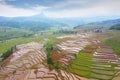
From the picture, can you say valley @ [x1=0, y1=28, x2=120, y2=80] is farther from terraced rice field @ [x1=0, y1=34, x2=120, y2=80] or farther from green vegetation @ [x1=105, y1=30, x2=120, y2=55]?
green vegetation @ [x1=105, y1=30, x2=120, y2=55]

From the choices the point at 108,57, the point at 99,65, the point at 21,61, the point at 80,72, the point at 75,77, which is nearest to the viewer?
the point at 75,77

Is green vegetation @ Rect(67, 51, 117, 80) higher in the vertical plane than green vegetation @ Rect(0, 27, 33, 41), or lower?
lower

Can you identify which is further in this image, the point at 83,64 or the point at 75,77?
the point at 83,64

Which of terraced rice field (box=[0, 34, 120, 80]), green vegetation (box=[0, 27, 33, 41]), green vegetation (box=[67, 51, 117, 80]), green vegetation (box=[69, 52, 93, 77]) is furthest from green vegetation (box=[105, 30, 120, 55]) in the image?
green vegetation (box=[0, 27, 33, 41])

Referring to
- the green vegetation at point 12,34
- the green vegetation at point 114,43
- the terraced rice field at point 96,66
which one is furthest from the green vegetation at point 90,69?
the green vegetation at point 12,34

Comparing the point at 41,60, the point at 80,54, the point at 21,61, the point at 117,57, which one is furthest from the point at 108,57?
the point at 21,61

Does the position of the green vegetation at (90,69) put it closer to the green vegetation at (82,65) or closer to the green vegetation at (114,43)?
the green vegetation at (82,65)

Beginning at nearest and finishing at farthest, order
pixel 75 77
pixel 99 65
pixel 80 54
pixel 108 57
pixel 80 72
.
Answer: pixel 75 77
pixel 80 72
pixel 99 65
pixel 108 57
pixel 80 54

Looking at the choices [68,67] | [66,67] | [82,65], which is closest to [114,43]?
[82,65]

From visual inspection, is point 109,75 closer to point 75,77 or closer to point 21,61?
point 75,77
